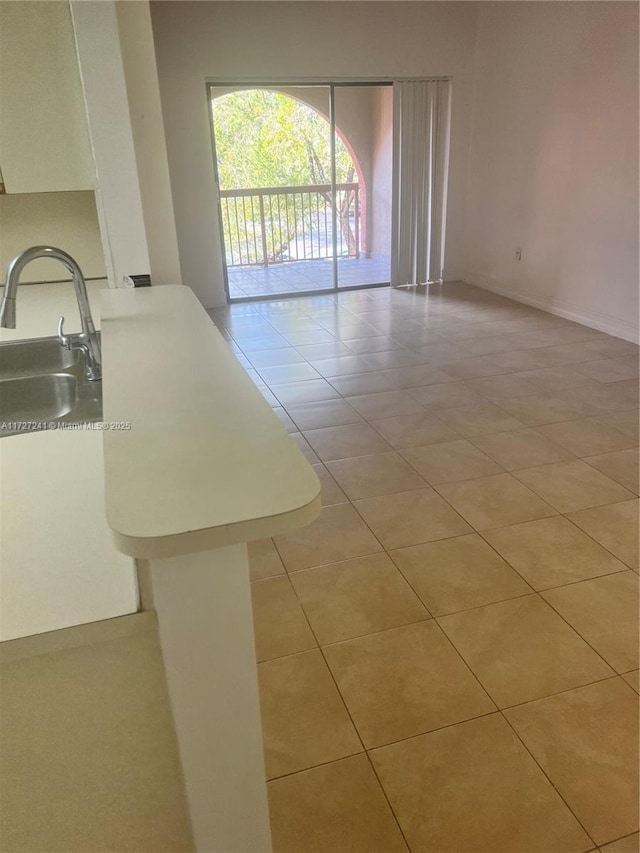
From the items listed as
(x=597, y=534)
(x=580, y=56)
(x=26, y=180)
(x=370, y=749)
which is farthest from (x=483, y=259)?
(x=370, y=749)

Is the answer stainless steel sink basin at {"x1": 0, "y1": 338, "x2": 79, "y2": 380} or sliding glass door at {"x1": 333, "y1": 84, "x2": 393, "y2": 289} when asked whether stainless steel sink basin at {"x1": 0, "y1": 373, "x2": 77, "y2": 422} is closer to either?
stainless steel sink basin at {"x1": 0, "y1": 338, "x2": 79, "y2": 380}

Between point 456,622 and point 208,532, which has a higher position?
point 208,532

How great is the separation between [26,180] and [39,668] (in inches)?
63.5

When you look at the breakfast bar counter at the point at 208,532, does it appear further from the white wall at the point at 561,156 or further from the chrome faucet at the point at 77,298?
the white wall at the point at 561,156

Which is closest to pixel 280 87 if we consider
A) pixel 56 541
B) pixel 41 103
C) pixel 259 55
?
pixel 259 55

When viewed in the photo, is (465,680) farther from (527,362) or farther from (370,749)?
(527,362)

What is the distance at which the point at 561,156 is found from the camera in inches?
182

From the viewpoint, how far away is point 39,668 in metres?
1.74

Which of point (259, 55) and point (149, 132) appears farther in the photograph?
point (259, 55)

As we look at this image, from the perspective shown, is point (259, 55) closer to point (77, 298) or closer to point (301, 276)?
point (301, 276)

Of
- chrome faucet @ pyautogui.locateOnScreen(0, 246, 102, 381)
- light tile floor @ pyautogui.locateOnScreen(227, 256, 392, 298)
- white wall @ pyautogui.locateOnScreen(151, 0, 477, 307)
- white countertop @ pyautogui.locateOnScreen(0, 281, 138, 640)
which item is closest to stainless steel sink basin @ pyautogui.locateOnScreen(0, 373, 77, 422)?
chrome faucet @ pyautogui.locateOnScreen(0, 246, 102, 381)

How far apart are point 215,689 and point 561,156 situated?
4963 millimetres

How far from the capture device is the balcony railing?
7000 millimetres

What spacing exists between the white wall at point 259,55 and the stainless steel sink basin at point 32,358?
3.69m
